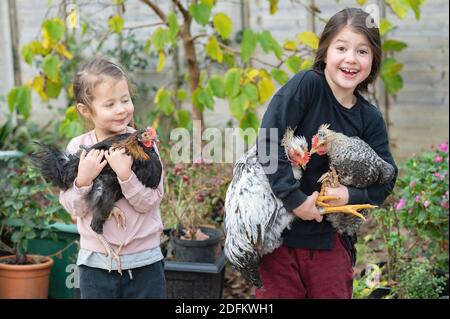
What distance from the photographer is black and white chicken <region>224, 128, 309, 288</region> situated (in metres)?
2.16

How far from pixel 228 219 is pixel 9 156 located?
197cm

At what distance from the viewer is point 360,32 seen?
2.13 meters

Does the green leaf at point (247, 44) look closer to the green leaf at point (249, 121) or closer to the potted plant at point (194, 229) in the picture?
the green leaf at point (249, 121)

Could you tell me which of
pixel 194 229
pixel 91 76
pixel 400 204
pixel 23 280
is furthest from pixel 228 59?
pixel 91 76

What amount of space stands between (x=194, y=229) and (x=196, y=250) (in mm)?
160

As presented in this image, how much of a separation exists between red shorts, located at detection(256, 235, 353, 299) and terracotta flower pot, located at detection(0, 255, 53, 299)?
5.56 ft

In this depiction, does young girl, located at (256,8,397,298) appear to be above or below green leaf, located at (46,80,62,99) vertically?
below

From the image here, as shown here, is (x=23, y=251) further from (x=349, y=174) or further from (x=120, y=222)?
(x=349, y=174)

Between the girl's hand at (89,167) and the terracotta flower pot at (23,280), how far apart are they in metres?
1.56

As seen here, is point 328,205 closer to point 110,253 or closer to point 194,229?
point 110,253

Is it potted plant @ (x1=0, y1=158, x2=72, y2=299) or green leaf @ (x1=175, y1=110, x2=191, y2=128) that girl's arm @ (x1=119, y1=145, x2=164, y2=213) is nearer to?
potted plant @ (x1=0, y1=158, x2=72, y2=299)

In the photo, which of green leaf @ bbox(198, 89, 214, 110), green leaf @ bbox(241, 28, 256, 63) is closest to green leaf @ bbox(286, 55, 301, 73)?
green leaf @ bbox(241, 28, 256, 63)

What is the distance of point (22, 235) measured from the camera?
11.5ft
